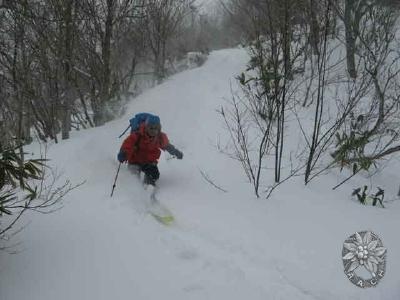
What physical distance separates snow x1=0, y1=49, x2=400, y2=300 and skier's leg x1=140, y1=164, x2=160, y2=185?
181 mm

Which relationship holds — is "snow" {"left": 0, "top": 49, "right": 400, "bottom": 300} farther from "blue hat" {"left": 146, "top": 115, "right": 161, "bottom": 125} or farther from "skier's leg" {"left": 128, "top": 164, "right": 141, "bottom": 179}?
"blue hat" {"left": 146, "top": 115, "right": 161, "bottom": 125}

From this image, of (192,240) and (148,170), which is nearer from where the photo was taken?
(192,240)

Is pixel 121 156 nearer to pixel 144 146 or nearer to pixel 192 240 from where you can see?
pixel 144 146

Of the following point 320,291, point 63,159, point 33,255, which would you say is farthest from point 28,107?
point 320,291

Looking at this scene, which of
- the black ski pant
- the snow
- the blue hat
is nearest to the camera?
the snow

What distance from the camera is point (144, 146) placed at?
19.4 feet

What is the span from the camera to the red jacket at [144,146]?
229 inches

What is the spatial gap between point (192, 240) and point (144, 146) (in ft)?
7.00

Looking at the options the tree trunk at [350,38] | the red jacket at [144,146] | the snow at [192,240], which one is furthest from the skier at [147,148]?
the tree trunk at [350,38]

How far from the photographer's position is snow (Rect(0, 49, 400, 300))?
338cm

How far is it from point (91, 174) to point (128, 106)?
15.6 ft

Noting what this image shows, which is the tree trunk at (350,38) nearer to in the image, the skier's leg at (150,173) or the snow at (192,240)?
the snow at (192,240)

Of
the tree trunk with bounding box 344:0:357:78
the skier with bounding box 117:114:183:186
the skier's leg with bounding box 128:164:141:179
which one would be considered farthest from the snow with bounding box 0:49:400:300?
the tree trunk with bounding box 344:0:357:78

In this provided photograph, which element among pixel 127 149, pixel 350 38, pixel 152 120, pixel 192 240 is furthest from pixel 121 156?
pixel 350 38
